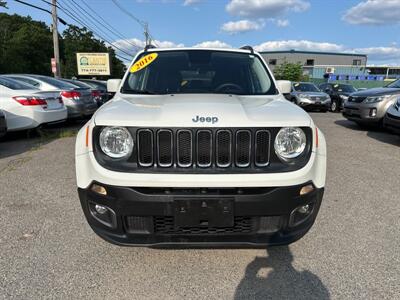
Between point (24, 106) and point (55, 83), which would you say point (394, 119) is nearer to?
point (24, 106)

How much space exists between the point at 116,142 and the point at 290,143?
1258 millimetres

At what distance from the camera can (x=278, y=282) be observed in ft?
8.21

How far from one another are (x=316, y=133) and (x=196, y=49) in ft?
6.67

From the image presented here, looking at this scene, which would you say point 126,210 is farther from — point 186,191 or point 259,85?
point 259,85

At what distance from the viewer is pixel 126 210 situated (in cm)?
227

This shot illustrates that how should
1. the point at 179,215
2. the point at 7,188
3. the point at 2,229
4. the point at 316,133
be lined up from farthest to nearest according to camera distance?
the point at 7,188 → the point at 2,229 → the point at 316,133 → the point at 179,215

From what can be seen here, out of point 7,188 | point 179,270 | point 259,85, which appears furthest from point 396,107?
point 7,188

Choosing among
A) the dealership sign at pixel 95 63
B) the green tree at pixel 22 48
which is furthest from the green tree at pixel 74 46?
the dealership sign at pixel 95 63

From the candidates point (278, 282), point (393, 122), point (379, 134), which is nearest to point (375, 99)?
point (379, 134)

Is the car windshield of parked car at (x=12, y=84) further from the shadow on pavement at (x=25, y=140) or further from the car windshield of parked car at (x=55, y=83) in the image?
the car windshield of parked car at (x=55, y=83)

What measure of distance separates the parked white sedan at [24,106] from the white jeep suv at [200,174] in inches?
222

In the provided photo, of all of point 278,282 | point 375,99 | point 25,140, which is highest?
point 375,99

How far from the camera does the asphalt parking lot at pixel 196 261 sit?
2.40 m

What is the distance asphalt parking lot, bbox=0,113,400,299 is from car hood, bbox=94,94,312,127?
1.20 m
